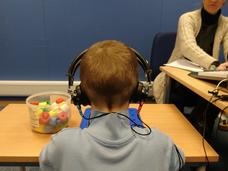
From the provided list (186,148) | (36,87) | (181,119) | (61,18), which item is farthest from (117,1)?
(186,148)

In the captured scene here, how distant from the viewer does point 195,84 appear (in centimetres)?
141

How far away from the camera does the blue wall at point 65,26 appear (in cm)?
291

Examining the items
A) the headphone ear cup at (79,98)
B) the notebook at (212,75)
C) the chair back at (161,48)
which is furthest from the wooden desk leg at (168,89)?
the headphone ear cup at (79,98)

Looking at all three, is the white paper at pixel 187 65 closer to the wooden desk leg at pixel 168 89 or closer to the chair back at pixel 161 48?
the wooden desk leg at pixel 168 89

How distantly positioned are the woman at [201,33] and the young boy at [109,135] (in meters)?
1.25

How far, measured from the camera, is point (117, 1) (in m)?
2.91

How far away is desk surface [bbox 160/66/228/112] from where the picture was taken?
1.14 m

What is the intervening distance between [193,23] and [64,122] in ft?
4.73

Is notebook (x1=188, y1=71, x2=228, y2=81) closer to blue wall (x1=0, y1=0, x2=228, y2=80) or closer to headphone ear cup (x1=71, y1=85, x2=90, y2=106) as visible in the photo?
headphone ear cup (x1=71, y1=85, x2=90, y2=106)

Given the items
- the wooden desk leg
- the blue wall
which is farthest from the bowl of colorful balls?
the blue wall

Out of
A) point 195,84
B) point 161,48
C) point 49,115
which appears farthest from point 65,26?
point 49,115

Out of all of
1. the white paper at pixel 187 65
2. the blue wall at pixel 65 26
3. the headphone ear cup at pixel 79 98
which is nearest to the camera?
the headphone ear cup at pixel 79 98

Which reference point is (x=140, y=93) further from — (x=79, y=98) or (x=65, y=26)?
(x=65, y=26)

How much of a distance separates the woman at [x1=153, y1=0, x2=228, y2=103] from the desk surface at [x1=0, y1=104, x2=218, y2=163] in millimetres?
640
